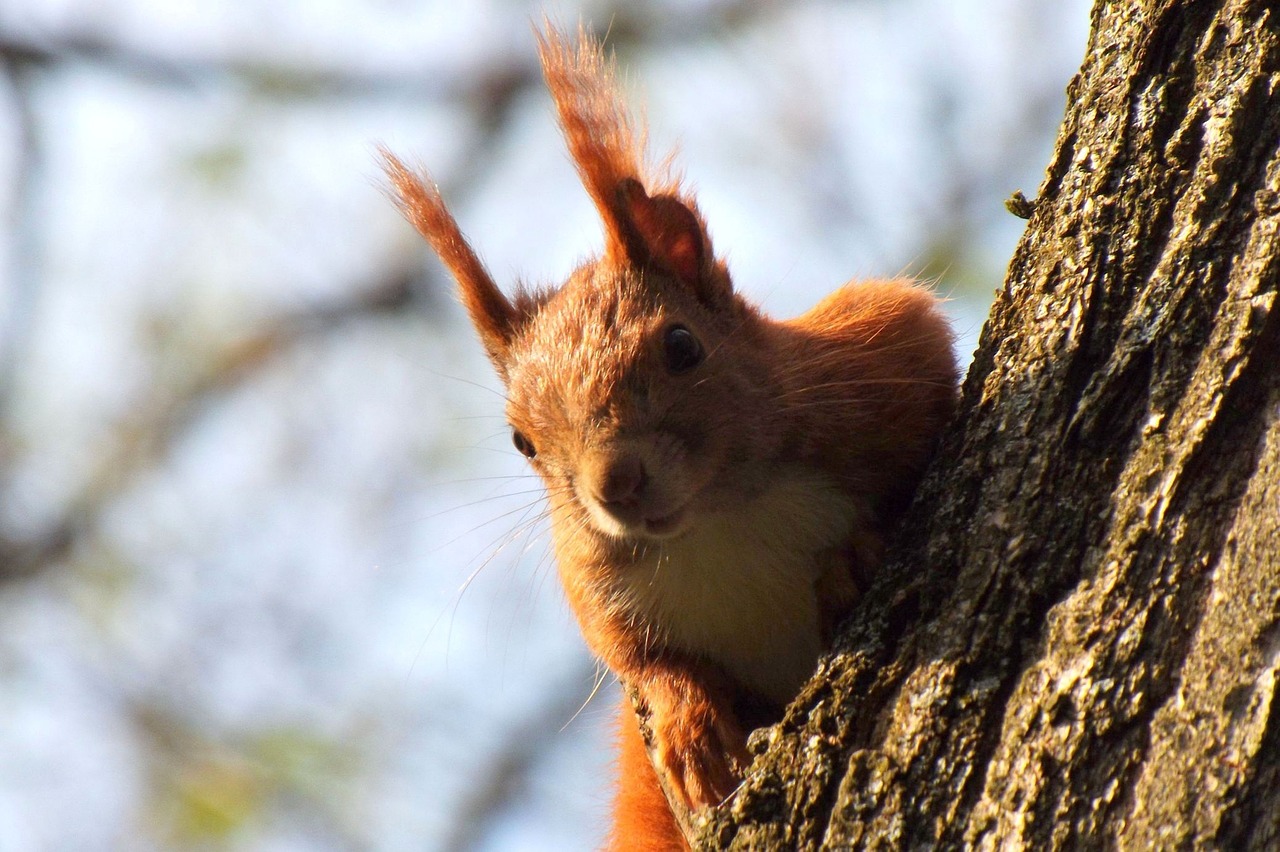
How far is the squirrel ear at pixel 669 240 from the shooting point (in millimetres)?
3480

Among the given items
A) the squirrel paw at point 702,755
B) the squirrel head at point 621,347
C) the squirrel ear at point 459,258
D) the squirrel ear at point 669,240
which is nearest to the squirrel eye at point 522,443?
the squirrel head at point 621,347

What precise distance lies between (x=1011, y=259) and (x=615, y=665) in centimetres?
149

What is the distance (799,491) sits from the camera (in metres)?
3.07

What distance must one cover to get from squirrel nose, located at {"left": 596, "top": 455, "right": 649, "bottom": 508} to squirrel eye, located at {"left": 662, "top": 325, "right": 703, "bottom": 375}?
14.3 inches

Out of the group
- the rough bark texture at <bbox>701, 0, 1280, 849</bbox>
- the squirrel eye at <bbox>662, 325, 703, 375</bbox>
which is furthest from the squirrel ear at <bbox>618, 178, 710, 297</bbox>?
the rough bark texture at <bbox>701, 0, 1280, 849</bbox>

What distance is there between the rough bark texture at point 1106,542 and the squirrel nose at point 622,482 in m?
0.68

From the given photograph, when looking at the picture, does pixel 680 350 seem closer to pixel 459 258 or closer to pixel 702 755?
pixel 459 258

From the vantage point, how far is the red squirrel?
2971 millimetres

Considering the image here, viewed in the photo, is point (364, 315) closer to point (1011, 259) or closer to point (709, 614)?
point (709, 614)

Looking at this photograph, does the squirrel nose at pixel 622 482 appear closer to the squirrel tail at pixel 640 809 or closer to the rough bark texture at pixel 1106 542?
the rough bark texture at pixel 1106 542

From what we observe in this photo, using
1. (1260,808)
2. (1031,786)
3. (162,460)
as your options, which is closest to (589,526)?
(1031,786)

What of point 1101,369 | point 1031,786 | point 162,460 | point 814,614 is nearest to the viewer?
point 1031,786

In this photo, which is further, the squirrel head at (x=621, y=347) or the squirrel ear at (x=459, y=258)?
the squirrel ear at (x=459, y=258)

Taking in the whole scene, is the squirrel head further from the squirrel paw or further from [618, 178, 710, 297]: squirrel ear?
the squirrel paw
